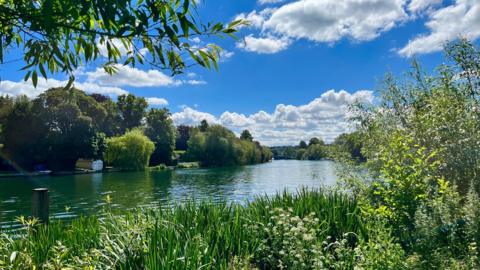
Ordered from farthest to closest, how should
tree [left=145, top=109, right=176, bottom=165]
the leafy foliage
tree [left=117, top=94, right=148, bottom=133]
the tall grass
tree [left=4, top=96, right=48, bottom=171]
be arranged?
1. tree [left=117, top=94, right=148, bottom=133]
2. the leafy foliage
3. tree [left=145, top=109, right=176, bottom=165]
4. tree [left=4, top=96, right=48, bottom=171]
5. the tall grass

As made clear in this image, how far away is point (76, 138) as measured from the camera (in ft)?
147

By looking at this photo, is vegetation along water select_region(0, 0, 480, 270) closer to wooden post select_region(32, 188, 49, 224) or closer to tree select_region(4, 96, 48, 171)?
wooden post select_region(32, 188, 49, 224)

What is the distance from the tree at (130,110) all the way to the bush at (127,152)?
18319 mm

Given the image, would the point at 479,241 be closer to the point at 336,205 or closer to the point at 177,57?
the point at 336,205

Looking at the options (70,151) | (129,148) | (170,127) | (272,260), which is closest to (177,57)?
(272,260)

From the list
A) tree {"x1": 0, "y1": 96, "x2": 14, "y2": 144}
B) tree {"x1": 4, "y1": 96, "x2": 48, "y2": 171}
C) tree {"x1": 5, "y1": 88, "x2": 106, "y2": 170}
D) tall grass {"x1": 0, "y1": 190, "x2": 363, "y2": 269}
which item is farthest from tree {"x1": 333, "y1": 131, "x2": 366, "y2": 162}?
tree {"x1": 0, "y1": 96, "x2": 14, "y2": 144}

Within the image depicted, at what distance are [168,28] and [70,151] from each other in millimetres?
47965

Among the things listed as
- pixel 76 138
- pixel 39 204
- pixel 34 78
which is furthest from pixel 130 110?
pixel 34 78

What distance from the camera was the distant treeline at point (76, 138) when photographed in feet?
140

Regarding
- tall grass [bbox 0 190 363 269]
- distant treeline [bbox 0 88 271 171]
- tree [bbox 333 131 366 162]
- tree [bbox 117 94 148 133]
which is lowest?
tall grass [bbox 0 190 363 269]

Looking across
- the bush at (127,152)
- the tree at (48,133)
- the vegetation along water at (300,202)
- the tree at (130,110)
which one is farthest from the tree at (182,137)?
the vegetation along water at (300,202)

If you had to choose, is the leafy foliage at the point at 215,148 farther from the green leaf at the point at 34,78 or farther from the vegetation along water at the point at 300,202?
the green leaf at the point at 34,78

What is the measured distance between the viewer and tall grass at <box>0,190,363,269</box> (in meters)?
2.83

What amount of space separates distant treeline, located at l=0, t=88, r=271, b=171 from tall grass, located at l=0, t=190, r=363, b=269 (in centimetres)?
2861
